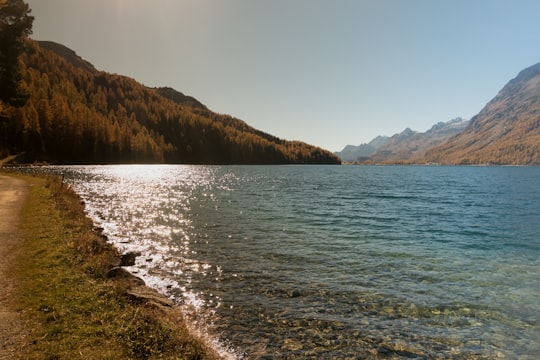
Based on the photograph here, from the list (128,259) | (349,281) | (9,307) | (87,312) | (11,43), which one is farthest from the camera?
(11,43)

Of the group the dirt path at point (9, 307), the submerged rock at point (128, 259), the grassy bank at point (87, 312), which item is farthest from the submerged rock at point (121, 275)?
the submerged rock at point (128, 259)

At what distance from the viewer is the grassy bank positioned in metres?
9.65

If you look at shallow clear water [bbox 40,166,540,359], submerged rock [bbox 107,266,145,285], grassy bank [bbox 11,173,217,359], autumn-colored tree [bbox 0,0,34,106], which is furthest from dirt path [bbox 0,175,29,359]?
autumn-colored tree [bbox 0,0,34,106]

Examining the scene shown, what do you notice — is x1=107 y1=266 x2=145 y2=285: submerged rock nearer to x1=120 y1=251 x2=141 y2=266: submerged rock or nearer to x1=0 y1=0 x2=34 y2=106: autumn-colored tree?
x1=120 y1=251 x2=141 y2=266: submerged rock

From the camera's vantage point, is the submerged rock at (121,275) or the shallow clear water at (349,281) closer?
the shallow clear water at (349,281)

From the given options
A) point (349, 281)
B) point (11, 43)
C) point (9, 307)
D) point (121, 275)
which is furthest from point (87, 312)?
point (11, 43)

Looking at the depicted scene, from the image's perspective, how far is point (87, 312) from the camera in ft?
38.8

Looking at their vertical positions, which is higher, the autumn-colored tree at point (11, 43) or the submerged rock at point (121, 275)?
the autumn-colored tree at point (11, 43)

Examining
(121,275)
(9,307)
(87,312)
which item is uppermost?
(9,307)

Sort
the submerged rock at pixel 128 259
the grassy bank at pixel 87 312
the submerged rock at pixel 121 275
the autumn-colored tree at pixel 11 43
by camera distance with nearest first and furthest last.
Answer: the grassy bank at pixel 87 312 < the submerged rock at pixel 121 275 < the submerged rock at pixel 128 259 < the autumn-colored tree at pixel 11 43

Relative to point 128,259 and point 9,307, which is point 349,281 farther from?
point 9,307

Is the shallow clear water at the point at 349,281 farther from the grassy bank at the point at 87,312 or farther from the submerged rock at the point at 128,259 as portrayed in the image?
the grassy bank at the point at 87,312

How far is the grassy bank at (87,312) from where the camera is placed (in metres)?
9.65

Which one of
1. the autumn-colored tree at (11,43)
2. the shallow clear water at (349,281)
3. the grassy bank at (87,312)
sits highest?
the autumn-colored tree at (11,43)
